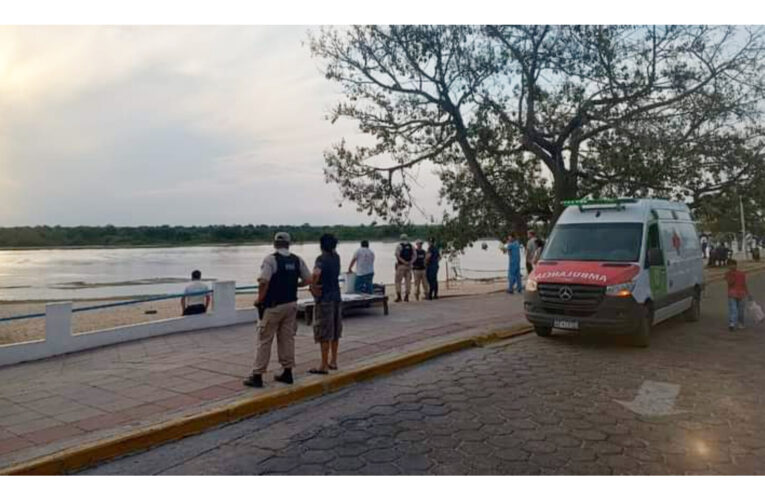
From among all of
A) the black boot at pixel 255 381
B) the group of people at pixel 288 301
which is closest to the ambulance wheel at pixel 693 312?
the group of people at pixel 288 301

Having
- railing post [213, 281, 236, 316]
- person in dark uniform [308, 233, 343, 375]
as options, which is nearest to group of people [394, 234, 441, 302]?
railing post [213, 281, 236, 316]

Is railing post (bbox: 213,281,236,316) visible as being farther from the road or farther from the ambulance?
the ambulance

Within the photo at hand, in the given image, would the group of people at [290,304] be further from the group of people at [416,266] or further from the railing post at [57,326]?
the group of people at [416,266]

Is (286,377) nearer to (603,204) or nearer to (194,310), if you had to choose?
(194,310)

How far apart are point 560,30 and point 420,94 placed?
14.0ft

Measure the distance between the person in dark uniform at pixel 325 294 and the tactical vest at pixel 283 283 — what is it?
0.39 metres

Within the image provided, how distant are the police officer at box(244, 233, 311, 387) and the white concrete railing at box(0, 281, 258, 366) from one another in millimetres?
4164

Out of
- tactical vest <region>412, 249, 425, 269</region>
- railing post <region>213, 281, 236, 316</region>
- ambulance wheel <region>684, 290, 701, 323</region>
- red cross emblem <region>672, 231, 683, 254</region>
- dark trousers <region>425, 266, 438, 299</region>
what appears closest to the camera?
red cross emblem <region>672, 231, 683, 254</region>

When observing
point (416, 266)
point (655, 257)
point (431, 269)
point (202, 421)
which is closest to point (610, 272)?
point (655, 257)

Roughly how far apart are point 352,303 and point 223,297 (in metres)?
2.61

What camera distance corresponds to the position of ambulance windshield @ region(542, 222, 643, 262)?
27.9 feet

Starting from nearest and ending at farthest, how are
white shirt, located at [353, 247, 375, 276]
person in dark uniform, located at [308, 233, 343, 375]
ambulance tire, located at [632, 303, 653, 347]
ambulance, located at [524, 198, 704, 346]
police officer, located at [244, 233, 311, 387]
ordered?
1. police officer, located at [244, 233, 311, 387]
2. person in dark uniform, located at [308, 233, 343, 375]
3. ambulance, located at [524, 198, 704, 346]
4. ambulance tire, located at [632, 303, 653, 347]
5. white shirt, located at [353, 247, 375, 276]

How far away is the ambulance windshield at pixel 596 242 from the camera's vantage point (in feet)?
27.9

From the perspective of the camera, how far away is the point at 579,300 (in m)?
8.01
